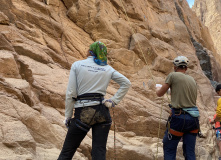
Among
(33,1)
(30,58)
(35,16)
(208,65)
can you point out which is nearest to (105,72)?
(30,58)

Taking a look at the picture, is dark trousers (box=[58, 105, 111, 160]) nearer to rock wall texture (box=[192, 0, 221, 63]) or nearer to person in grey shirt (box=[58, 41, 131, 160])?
person in grey shirt (box=[58, 41, 131, 160])

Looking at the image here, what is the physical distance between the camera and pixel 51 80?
6.87 metres

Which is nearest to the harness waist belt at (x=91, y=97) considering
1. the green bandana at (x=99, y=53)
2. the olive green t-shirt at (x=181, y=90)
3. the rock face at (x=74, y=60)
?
the green bandana at (x=99, y=53)

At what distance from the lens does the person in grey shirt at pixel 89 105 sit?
3221 millimetres

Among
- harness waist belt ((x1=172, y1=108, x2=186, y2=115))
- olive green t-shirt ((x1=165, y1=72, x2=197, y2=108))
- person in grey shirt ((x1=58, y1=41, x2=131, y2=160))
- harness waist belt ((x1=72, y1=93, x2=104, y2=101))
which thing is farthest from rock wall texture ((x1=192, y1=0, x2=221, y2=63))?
harness waist belt ((x1=72, y1=93, x2=104, y2=101))

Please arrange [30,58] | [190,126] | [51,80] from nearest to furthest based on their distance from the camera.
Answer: [190,126]
[51,80]
[30,58]

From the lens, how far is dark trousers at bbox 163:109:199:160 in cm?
406

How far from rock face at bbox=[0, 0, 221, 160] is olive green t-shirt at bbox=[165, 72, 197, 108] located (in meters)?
1.47

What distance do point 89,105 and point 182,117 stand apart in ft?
5.52

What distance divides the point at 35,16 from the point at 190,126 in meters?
6.87

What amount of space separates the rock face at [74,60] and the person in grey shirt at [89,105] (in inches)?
31.8

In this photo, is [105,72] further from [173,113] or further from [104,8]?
[104,8]

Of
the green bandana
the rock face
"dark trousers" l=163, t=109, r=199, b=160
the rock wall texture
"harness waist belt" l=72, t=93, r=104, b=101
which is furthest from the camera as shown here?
the rock wall texture

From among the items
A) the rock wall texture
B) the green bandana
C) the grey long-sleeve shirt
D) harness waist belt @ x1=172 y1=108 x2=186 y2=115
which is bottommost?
harness waist belt @ x1=172 y1=108 x2=186 y2=115
